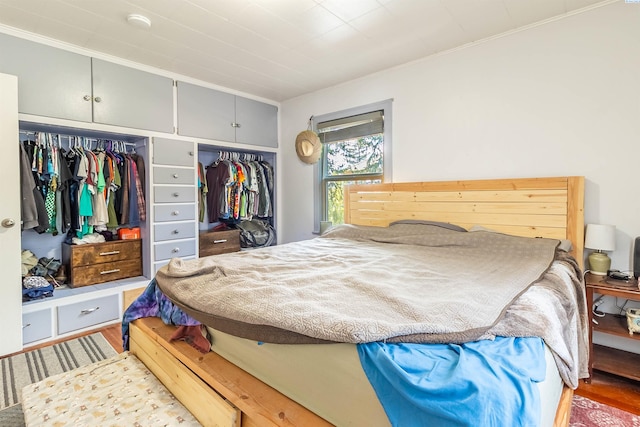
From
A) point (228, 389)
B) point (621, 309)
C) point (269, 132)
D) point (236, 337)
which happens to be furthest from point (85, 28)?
point (621, 309)

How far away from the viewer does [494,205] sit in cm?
247

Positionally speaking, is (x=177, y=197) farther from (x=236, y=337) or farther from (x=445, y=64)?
(x=445, y=64)

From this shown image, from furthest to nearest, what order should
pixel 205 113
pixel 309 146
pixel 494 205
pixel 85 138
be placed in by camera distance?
1. pixel 309 146
2. pixel 205 113
3. pixel 85 138
4. pixel 494 205

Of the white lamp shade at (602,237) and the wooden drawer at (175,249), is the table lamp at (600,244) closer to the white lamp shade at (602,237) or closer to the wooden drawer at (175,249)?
the white lamp shade at (602,237)

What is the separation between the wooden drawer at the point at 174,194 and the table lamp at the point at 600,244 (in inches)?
129

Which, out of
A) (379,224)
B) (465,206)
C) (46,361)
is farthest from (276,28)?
(46,361)

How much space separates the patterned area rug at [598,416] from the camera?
5.16 feet

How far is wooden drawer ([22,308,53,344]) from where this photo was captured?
2385 mm

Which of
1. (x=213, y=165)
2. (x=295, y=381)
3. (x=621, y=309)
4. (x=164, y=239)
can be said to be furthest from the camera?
(x=213, y=165)

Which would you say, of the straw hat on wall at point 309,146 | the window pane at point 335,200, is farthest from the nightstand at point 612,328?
the straw hat on wall at point 309,146

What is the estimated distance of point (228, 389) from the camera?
1.11 m

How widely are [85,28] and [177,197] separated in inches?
58.4

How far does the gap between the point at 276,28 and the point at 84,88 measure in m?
1.65

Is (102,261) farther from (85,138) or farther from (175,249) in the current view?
(85,138)
